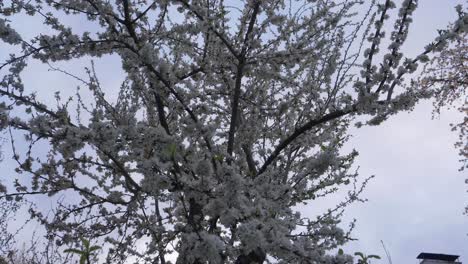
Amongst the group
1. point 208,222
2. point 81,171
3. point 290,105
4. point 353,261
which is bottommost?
point 353,261

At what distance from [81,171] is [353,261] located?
4.22 metres

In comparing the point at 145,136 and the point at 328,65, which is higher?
the point at 328,65

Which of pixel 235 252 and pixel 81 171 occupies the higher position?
pixel 81 171

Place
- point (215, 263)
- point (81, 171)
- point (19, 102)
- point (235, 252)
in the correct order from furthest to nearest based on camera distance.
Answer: point (81, 171)
point (19, 102)
point (235, 252)
point (215, 263)

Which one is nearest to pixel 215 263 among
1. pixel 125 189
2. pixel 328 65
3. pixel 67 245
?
pixel 67 245

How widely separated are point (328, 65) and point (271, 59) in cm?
140

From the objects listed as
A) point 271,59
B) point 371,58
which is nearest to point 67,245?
point 271,59

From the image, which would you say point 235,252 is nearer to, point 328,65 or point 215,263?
point 215,263

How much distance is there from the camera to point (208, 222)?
4551 mm

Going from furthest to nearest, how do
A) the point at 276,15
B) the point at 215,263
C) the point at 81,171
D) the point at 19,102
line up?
the point at 81,171
the point at 276,15
the point at 19,102
the point at 215,263

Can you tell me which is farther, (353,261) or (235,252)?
(235,252)

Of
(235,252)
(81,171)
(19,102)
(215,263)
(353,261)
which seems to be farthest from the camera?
(81,171)

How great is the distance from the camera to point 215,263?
2.96m

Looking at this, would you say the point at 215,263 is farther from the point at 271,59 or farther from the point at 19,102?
the point at 271,59
